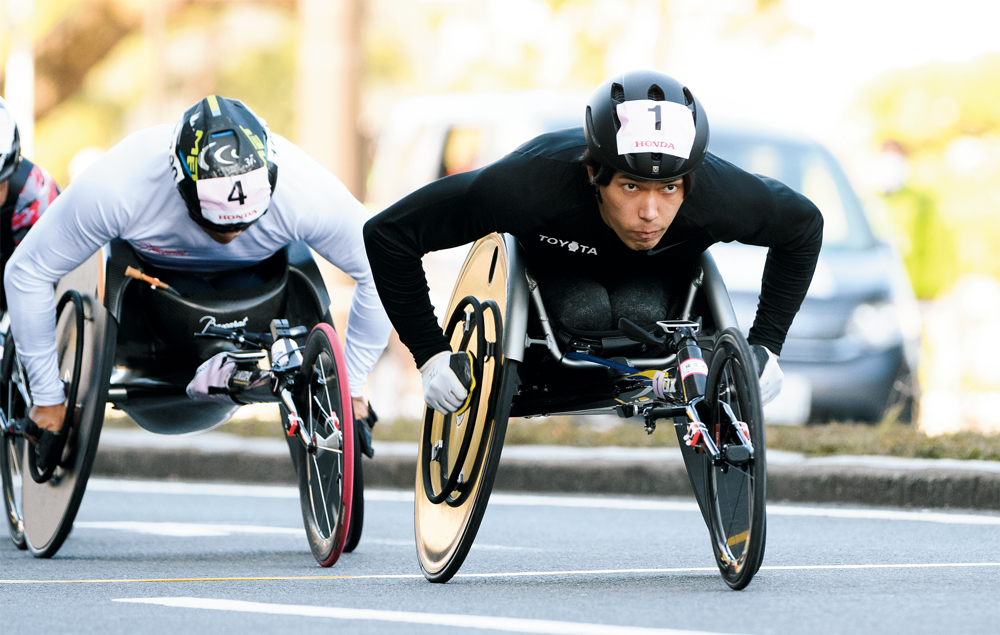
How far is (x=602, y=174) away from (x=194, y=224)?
197 cm

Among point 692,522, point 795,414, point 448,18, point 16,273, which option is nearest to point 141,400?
point 16,273

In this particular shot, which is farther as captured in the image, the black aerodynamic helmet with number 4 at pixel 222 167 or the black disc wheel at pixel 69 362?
the black disc wheel at pixel 69 362

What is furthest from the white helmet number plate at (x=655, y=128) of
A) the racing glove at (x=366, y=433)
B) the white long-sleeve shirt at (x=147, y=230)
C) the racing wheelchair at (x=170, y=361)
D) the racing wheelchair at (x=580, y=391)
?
the racing glove at (x=366, y=433)

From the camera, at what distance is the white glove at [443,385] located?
20.4 feet

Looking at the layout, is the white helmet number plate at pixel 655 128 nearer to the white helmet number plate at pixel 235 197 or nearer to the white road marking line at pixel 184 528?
the white helmet number plate at pixel 235 197

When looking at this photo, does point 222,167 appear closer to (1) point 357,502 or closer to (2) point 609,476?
(1) point 357,502

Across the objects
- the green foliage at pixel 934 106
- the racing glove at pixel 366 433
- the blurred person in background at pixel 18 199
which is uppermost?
the blurred person in background at pixel 18 199

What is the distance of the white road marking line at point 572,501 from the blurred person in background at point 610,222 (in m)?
2.34

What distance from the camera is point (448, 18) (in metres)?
52.9

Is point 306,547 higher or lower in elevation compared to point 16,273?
lower

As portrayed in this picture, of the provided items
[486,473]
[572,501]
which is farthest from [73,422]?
[572,501]

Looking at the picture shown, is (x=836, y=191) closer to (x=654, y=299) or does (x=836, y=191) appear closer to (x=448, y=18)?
(x=654, y=299)

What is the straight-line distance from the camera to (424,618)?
16.9 feet

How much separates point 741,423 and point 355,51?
1236 cm
